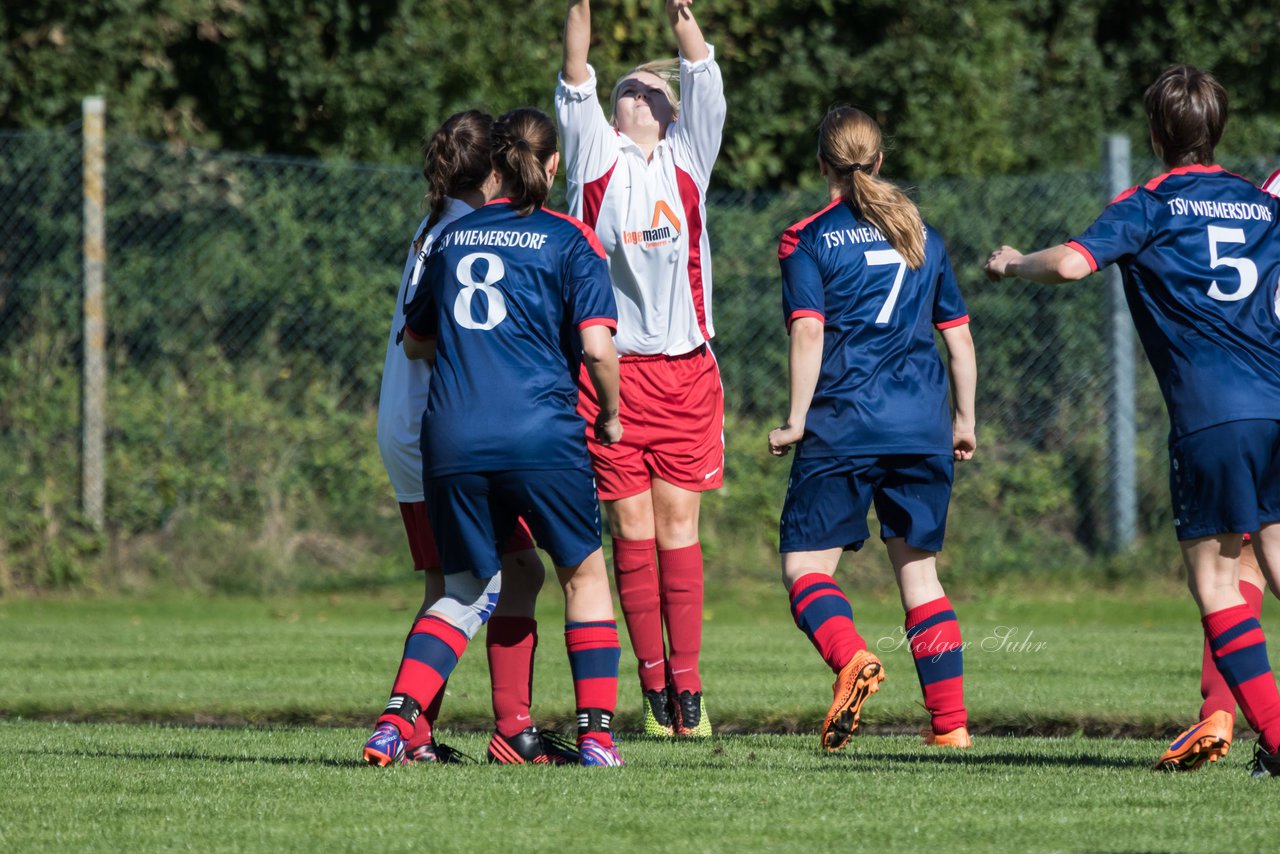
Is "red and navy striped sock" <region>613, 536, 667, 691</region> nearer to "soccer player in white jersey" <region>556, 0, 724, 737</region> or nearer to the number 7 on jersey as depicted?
"soccer player in white jersey" <region>556, 0, 724, 737</region>

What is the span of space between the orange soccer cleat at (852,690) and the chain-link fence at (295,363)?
6.00 meters

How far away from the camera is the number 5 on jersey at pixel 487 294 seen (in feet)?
16.0

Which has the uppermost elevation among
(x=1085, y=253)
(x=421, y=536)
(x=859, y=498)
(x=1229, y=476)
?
(x=1085, y=253)

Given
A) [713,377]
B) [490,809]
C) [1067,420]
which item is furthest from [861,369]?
[1067,420]

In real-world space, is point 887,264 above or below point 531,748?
above

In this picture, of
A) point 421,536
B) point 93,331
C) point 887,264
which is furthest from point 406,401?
point 93,331

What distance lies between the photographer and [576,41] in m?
5.75

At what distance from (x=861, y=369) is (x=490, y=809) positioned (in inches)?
79.3

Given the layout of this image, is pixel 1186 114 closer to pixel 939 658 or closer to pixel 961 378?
pixel 961 378

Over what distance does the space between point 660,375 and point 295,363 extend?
5634mm

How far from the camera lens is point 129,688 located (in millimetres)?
7609

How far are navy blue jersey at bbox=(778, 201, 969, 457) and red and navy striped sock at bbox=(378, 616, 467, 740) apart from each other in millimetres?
1337

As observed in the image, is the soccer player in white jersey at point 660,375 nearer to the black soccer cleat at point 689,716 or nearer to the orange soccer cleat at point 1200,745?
the black soccer cleat at point 689,716

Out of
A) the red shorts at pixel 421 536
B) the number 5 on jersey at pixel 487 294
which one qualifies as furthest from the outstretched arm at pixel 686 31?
the red shorts at pixel 421 536
